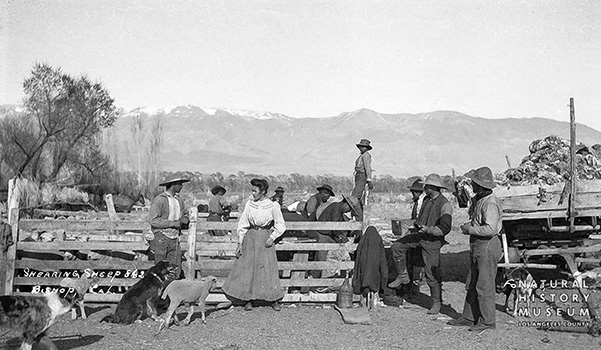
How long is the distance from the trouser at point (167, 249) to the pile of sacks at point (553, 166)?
5730mm

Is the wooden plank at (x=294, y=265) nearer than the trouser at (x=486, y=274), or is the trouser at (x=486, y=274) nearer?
the trouser at (x=486, y=274)

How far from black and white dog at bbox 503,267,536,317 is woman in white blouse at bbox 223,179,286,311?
11.8 feet

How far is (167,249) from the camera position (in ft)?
30.3

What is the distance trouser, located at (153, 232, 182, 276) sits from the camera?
30.0 ft

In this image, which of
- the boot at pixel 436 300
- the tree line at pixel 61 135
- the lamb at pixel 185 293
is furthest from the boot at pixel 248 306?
the tree line at pixel 61 135

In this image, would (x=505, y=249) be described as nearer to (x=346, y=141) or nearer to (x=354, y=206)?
(x=354, y=206)

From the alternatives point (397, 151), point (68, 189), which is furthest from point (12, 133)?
point (397, 151)

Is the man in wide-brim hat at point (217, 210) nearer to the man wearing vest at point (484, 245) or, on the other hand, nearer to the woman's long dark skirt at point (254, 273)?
the woman's long dark skirt at point (254, 273)

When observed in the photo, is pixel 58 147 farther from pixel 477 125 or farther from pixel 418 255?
pixel 477 125

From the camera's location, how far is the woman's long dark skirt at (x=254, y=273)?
9359 mm

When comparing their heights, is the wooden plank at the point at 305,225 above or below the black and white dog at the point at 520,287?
above

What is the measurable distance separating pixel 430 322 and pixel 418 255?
1467 mm

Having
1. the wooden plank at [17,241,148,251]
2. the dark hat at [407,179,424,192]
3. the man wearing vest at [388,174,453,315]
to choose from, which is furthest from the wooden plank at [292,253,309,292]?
the wooden plank at [17,241,148,251]

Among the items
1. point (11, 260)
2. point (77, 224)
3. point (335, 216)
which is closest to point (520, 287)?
point (335, 216)
